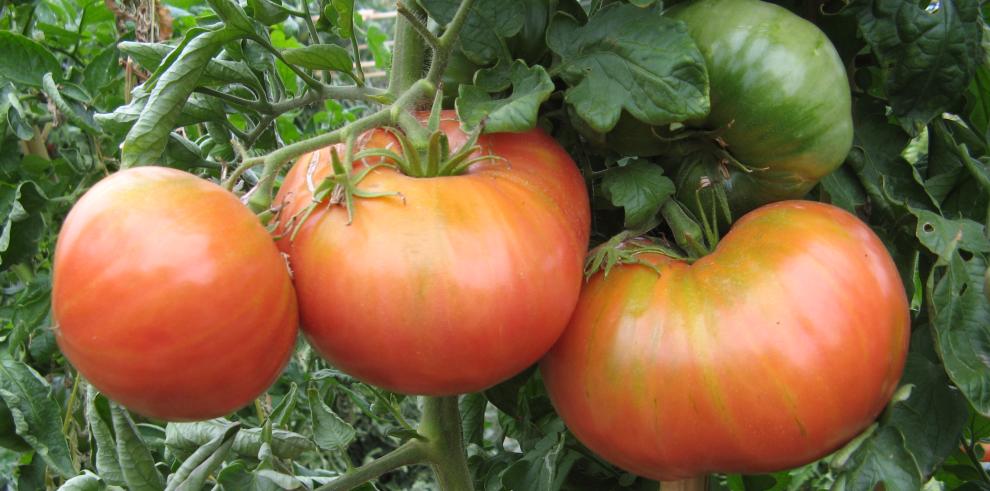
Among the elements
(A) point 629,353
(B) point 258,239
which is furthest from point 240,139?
(A) point 629,353

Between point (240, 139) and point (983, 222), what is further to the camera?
point (240, 139)

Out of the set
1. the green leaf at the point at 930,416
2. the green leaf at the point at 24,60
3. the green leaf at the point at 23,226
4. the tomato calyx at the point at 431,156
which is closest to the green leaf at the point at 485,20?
the tomato calyx at the point at 431,156

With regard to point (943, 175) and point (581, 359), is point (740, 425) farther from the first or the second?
point (943, 175)

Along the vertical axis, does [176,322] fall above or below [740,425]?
above

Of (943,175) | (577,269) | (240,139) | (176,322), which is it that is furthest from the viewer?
(240,139)

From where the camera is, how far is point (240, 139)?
92 centimetres

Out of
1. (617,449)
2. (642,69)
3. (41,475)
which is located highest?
(642,69)

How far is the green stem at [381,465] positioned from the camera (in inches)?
32.1

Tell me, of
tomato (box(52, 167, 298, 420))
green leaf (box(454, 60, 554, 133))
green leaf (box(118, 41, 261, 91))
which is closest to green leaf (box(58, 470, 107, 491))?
tomato (box(52, 167, 298, 420))

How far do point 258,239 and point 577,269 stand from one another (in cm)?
24

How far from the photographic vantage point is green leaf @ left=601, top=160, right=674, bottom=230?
723 mm

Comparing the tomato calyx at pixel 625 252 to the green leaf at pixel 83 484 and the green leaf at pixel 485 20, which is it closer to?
the green leaf at pixel 485 20

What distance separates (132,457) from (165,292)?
0.32m

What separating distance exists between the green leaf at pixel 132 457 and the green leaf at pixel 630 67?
19.1 inches
